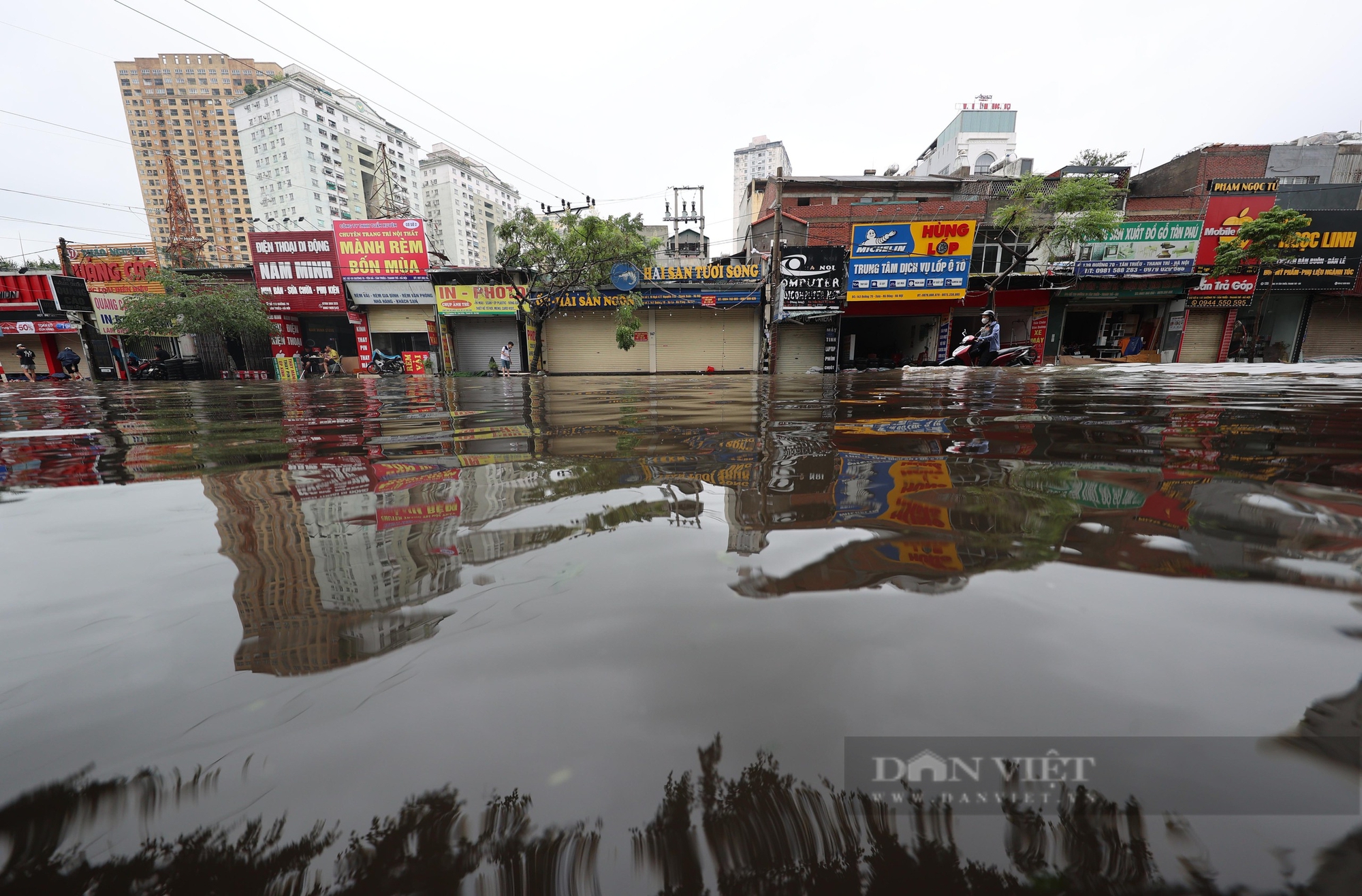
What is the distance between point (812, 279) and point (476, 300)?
11.7 meters

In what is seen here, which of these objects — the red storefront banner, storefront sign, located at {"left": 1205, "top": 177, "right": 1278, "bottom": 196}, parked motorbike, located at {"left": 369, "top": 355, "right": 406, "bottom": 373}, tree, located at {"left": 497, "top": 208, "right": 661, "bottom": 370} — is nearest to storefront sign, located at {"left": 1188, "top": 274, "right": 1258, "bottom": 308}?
storefront sign, located at {"left": 1205, "top": 177, "right": 1278, "bottom": 196}

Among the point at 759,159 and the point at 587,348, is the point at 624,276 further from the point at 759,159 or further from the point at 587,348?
the point at 759,159

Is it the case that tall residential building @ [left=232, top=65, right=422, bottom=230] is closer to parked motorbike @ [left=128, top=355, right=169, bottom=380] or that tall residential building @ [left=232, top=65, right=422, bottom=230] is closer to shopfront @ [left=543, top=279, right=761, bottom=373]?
parked motorbike @ [left=128, top=355, right=169, bottom=380]

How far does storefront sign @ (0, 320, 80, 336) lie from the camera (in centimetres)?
1886

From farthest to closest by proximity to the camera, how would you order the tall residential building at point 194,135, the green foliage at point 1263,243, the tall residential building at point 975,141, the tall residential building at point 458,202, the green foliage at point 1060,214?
the tall residential building at point 458,202
the tall residential building at point 194,135
the tall residential building at point 975,141
the green foliage at point 1263,243
the green foliage at point 1060,214

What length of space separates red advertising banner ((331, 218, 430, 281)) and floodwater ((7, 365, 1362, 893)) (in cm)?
1913

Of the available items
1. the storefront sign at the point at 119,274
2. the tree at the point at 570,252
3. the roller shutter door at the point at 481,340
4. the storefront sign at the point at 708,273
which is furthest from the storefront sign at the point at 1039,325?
the storefront sign at the point at 119,274

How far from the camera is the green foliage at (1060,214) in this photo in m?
16.0

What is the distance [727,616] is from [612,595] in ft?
0.85

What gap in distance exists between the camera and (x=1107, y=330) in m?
19.9

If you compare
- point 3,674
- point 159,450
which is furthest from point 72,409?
point 3,674

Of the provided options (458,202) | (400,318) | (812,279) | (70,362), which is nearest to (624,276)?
(812,279)

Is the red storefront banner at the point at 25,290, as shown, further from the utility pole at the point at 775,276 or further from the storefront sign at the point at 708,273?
the utility pole at the point at 775,276

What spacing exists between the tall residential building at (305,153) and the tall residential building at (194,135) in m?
5.03
